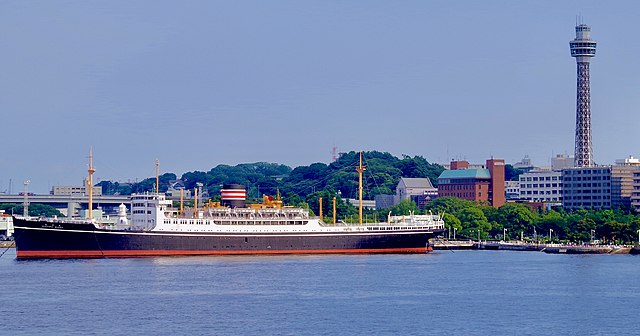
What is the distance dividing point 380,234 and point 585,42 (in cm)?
9397

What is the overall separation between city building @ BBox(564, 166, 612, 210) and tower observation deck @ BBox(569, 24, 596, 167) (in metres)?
6.92

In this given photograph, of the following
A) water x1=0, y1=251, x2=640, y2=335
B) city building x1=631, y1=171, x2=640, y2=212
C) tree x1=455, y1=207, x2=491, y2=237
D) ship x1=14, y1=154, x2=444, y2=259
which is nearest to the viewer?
water x1=0, y1=251, x2=640, y2=335

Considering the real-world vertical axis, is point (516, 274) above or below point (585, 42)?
below

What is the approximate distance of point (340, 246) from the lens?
104 meters

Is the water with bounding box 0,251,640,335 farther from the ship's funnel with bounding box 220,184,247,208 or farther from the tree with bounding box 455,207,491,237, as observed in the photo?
the tree with bounding box 455,207,491,237

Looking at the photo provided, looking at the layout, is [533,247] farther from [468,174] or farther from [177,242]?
[468,174]

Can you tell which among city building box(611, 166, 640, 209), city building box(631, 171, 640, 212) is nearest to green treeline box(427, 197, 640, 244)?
city building box(611, 166, 640, 209)

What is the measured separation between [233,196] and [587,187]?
267ft

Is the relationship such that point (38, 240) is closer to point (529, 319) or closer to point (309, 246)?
point (309, 246)

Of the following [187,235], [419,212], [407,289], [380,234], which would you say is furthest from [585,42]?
[407,289]

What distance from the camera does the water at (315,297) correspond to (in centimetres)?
5391

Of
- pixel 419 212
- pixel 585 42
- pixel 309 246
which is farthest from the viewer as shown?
pixel 585 42

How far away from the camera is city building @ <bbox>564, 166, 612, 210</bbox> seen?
174 m

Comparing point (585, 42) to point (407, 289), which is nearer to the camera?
point (407, 289)
